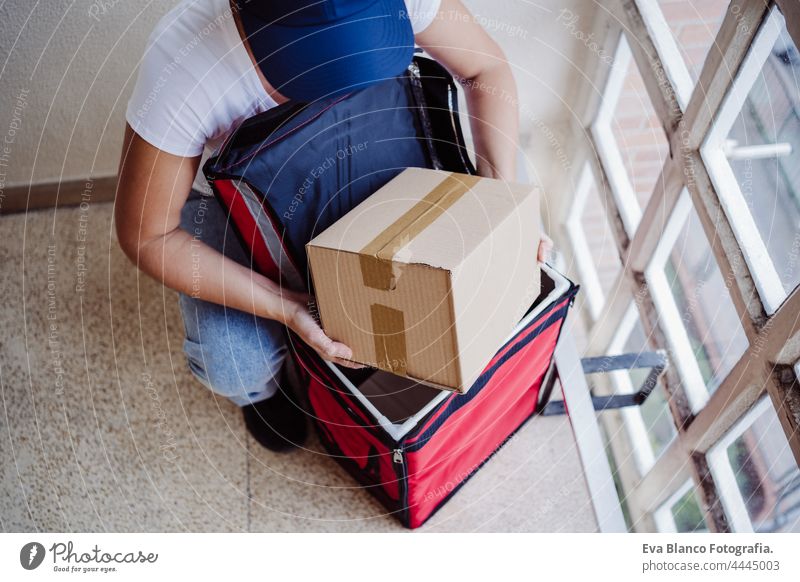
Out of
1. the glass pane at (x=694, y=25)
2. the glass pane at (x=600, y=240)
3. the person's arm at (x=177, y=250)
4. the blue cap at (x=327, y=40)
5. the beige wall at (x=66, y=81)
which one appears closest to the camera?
the blue cap at (x=327, y=40)

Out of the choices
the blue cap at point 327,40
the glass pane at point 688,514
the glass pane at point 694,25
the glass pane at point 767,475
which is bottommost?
the glass pane at point 688,514

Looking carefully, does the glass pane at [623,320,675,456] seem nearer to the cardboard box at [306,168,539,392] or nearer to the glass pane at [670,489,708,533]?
the glass pane at [670,489,708,533]

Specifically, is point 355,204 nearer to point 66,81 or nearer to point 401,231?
point 401,231

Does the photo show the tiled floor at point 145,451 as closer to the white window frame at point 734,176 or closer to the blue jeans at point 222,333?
the blue jeans at point 222,333

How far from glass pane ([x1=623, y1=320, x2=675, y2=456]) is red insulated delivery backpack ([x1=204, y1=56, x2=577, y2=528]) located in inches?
14.2

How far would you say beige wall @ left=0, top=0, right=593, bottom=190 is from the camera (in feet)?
3.31

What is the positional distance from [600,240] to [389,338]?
89cm

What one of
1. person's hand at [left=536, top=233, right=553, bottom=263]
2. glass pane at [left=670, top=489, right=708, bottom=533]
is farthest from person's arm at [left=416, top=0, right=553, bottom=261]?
glass pane at [left=670, top=489, right=708, bottom=533]

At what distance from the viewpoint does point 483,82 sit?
84 centimetres

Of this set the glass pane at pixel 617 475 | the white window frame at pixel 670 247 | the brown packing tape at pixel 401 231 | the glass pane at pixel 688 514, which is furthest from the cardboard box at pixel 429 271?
the glass pane at pixel 617 475

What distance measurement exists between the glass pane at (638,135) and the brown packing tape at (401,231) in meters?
0.60

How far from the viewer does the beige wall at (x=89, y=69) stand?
1008 millimetres

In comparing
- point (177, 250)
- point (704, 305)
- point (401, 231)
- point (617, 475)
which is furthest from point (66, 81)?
point (617, 475)

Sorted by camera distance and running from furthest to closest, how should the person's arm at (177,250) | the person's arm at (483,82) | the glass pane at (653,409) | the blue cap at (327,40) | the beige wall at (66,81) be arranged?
the glass pane at (653,409), the beige wall at (66,81), the person's arm at (483,82), the person's arm at (177,250), the blue cap at (327,40)
